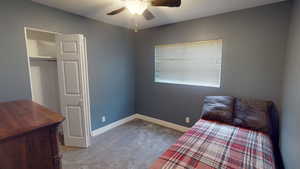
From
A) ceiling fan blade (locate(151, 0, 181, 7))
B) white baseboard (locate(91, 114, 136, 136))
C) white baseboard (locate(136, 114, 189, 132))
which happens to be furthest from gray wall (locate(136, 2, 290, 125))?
ceiling fan blade (locate(151, 0, 181, 7))

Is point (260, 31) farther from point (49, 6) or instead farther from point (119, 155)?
point (49, 6)

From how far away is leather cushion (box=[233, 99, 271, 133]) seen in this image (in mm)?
1957

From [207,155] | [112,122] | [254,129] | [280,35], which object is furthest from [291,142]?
[112,122]

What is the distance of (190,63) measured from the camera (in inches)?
120

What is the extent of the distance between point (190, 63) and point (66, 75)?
2460mm

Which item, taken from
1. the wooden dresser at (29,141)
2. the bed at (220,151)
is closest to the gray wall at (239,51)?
the bed at (220,151)

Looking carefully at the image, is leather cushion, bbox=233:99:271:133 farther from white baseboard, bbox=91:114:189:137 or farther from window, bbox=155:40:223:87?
white baseboard, bbox=91:114:189:137

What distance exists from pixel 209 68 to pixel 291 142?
1.65m

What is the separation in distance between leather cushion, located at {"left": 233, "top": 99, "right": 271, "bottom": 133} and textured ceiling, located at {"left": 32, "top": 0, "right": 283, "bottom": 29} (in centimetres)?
154

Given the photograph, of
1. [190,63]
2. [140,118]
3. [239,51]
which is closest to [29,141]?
[190,63]

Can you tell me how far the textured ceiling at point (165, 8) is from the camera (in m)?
2.12

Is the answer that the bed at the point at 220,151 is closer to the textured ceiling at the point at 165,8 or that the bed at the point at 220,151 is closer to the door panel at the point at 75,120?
the door panel at the point at 75,120

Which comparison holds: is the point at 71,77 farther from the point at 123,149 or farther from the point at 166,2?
the point at 166,2

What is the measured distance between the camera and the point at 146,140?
9.32 feet
